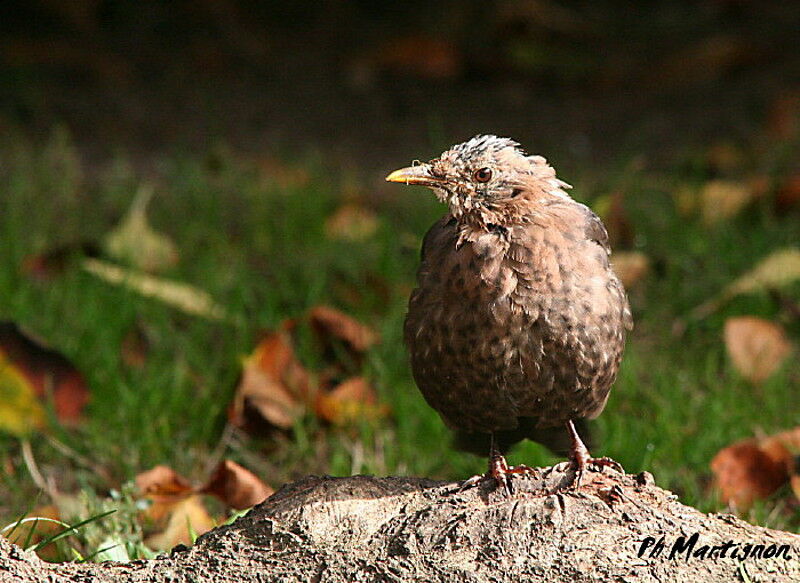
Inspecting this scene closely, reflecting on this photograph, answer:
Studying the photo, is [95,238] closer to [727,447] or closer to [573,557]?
[727,447]

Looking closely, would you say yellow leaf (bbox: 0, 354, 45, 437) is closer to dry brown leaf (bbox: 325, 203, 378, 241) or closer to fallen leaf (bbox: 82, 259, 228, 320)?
fallen leaf (bbox: 82, 259, 228, 320)

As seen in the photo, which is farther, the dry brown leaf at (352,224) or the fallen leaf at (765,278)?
the dry brown leaf at (352,224)

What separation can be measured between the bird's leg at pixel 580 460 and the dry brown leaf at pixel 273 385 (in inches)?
51.8

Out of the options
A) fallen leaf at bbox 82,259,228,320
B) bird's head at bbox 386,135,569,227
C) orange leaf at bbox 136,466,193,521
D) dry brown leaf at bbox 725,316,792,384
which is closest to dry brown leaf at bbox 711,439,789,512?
dry brown leaf at bbox 725,316,792,384

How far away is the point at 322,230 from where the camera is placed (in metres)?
5.98

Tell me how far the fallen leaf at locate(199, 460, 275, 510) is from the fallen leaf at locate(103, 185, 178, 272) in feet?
6.41

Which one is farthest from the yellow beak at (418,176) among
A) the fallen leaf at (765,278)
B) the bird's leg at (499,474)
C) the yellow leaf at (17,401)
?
the fallen leaf at (765,278)

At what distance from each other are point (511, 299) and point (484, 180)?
32cm

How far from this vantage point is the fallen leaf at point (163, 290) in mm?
5086

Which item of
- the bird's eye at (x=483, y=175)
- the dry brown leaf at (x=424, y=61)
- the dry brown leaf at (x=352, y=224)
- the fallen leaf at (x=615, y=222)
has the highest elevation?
the dry brown leaf at (x=424, y=61)

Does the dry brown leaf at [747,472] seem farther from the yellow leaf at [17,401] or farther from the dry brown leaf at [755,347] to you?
the yellow leaf at [17,401]

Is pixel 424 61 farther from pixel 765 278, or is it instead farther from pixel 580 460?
pixel 580 460

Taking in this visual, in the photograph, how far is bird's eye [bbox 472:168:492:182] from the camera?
3.24 metres

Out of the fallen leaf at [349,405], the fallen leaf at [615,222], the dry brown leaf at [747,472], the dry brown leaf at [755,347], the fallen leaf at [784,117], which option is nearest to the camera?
the dry brown leaf at [747,472]
